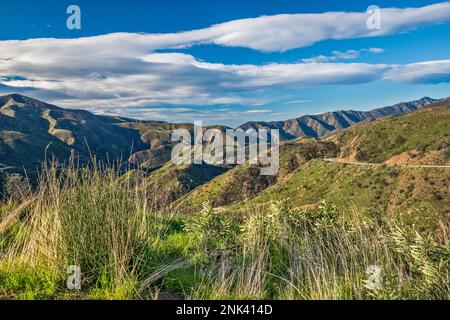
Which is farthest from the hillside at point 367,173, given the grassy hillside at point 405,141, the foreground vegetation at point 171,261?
the foreground vegetation at point 171,261

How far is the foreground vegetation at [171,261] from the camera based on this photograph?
5293 mm

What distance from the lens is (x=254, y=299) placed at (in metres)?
4.94

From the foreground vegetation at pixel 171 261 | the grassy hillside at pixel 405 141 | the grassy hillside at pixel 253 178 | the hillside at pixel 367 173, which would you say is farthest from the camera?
the grassy hillside at pixel 253 178

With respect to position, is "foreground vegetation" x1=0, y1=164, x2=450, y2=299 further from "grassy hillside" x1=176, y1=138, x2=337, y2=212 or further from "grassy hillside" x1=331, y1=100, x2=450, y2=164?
"grassy hillside" x1=176, y1=138, x2=337, y2=212

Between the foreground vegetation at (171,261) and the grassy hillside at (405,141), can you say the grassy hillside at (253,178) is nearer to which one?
the grassy hillside at (405,141)

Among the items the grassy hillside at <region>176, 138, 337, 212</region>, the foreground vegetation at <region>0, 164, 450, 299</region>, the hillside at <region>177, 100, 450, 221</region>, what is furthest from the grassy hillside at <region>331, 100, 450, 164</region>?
the foreground vegetation at <region>0, 164, 450, 299</region>

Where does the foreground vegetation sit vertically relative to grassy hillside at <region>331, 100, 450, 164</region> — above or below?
below

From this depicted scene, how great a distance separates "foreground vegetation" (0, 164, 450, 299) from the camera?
5293mm

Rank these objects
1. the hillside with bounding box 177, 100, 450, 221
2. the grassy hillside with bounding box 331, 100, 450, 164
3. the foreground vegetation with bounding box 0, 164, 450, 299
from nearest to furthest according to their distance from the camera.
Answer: the foreground vegetation with bounding box 0, 164, 450, 299
the hillside with bounding box 177, 100, 450, 221
the grassy hillside with bounding box 331, 100, 450, 164

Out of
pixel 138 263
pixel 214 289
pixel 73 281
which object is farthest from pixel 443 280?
pixel 73 281

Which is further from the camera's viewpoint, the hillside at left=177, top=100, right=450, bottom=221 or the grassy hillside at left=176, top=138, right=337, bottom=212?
the grassy hillside at left=176, top=138, right=337, bottom=212

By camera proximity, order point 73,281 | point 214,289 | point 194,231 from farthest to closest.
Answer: point 194,231, point 73,281, point 214,289
